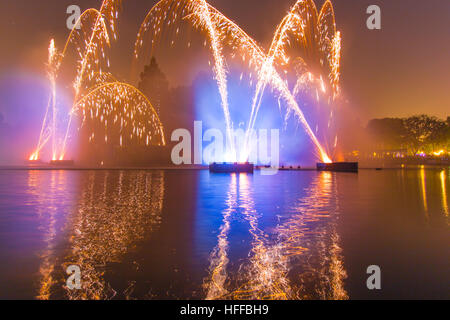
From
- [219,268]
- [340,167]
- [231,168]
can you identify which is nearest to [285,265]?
[219,268]

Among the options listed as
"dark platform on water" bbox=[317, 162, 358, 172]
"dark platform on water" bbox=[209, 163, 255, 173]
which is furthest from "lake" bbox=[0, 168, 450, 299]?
"dark platform on water" bbox=[317, 162, 358, 172]

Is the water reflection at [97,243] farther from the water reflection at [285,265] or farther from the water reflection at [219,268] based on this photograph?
the water reflection at [285,265]

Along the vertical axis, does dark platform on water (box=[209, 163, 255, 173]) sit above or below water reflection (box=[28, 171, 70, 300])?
above


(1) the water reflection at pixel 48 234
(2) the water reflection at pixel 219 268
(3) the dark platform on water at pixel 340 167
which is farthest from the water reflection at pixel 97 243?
(3) the dark platform on water at pixel 340 167

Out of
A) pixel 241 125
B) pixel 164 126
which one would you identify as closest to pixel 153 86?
pixel 164 126

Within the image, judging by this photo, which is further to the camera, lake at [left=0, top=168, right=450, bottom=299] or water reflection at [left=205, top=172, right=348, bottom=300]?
lake at [left=0, top=168, right=450, bottom=299]

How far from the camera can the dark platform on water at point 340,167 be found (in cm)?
3694

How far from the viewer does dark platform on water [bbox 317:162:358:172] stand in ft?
121

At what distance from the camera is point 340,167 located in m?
38.6

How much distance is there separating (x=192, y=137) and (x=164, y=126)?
22.4ft

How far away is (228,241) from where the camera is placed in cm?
708

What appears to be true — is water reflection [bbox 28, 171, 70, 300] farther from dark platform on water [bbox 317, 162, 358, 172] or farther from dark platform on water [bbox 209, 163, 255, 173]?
dark platform on water [bbox 317, 162, 358, 172]

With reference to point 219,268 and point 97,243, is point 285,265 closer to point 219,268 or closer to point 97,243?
point 219,268
